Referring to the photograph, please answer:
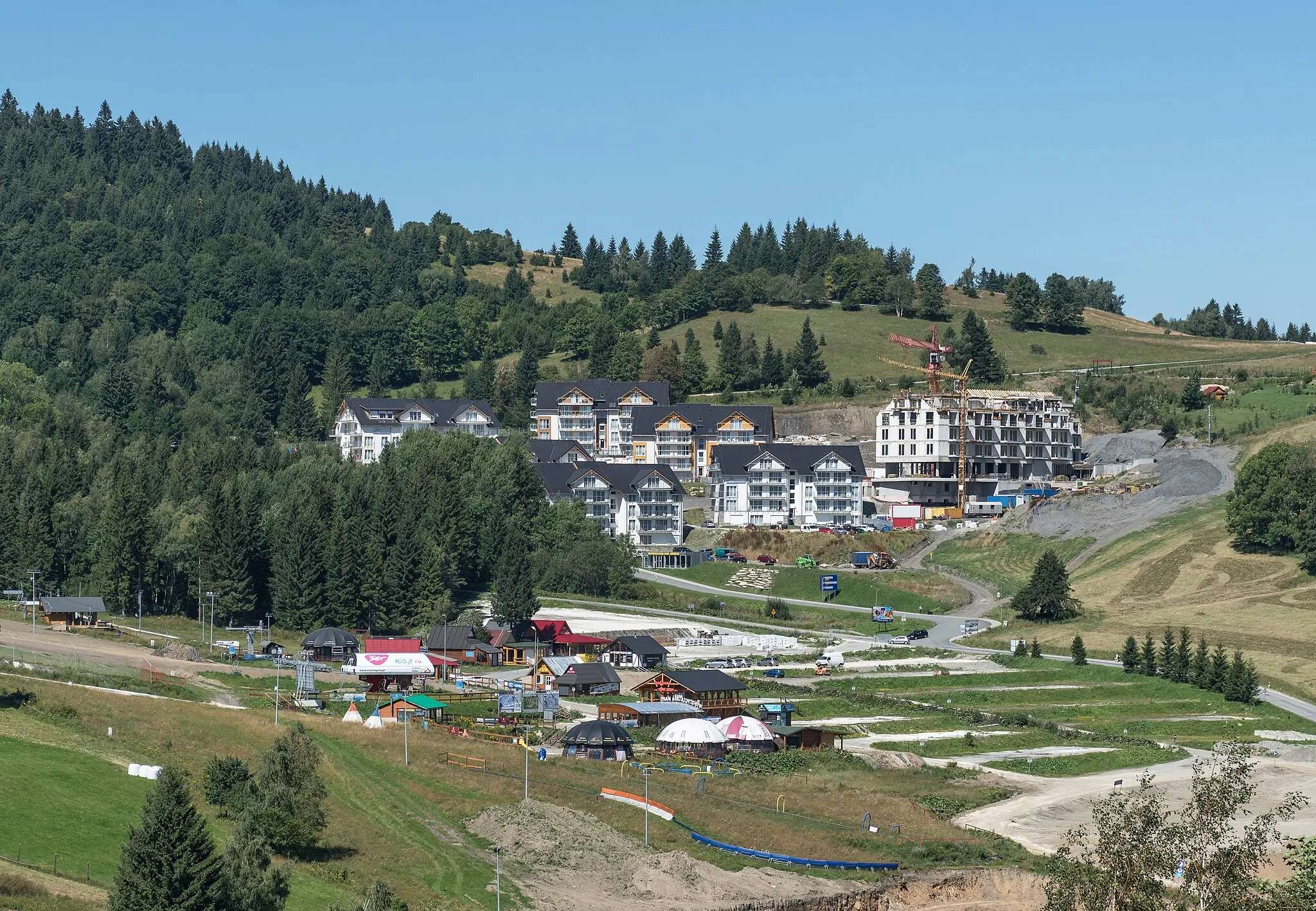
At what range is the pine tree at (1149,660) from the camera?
312 feet

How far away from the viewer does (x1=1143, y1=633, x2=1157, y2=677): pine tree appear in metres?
95.2

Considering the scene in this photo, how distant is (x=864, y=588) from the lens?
128m

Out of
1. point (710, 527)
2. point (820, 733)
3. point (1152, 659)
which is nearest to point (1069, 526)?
point (710, 527)

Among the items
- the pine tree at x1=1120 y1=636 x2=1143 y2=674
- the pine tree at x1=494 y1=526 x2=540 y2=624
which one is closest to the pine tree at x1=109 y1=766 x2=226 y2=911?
the pine tree at x1=1120 y1=636 x2=1143 y2=674

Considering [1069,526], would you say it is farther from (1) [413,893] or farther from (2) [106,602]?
(1) [413,893]

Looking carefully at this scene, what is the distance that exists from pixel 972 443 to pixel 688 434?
29.5m

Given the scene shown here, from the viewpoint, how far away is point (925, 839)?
2280 inches

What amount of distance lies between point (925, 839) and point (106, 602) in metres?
66.1

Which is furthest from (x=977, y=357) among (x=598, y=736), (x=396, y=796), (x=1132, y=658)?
(x=396, y=796)

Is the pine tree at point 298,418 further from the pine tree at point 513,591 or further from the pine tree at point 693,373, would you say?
the pine tree at point 513,591

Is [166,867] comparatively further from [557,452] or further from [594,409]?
[594,409]

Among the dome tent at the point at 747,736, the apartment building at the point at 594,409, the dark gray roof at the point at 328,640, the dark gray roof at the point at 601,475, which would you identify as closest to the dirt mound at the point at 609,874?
the dome tent at the point at 747,736

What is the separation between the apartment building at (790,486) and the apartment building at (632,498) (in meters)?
7.12

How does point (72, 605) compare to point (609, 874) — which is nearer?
point (609, 874)
